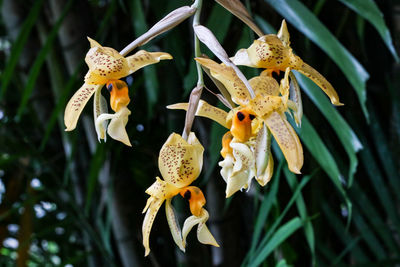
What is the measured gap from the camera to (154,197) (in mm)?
255

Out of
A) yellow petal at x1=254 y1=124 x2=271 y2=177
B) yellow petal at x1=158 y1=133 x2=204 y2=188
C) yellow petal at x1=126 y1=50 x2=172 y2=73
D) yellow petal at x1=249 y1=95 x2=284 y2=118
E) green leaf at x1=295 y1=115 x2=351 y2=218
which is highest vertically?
yellow petal at x1=126 y1=50 x2=172 y2=73

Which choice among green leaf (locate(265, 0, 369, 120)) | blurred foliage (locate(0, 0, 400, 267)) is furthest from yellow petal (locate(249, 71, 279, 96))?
blurred foliage (locate(0, 0, 400, 267))

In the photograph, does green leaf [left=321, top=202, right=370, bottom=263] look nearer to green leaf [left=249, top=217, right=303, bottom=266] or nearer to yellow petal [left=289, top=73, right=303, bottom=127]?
green leaf [left=249, top=217, right=303, bottom=266]

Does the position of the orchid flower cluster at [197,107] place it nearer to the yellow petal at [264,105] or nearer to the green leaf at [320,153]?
the yellow petal at [264,105]

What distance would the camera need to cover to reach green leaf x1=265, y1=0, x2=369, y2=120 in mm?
408

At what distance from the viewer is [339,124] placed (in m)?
0.42

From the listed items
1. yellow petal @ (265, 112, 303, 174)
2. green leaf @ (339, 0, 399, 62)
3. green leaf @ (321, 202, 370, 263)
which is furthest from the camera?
green leaf @ (321, 202, 370, 263)

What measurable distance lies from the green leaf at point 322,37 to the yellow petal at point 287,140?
193mm

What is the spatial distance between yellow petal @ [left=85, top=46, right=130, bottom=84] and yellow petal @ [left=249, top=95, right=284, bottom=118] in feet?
0.22

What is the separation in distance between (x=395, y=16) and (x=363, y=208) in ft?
0.87

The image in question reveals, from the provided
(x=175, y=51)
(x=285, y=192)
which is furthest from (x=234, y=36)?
(x=285, y=192)

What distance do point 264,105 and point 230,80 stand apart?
20 mm

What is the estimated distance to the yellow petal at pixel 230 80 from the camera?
9.1 inches

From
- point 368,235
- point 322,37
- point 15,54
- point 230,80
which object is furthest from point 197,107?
point 368,235
